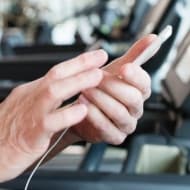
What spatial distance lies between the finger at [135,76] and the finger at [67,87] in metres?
0.04

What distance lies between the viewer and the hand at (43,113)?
595mm

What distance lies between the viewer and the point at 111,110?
665 mm

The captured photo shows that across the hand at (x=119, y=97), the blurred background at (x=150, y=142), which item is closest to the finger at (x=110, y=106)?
the hand at (x=119, y=97)

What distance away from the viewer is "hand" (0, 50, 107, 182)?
0.60m

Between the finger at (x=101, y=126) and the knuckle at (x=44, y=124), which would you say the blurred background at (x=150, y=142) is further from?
the knuckle at (x=44, y=124)

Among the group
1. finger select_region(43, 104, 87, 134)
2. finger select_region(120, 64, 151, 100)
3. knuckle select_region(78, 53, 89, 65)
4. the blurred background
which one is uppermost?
knuckle select_region(78, 53, 89, 65)

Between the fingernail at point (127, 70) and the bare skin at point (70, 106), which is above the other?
the fingernail at point (127, 70)

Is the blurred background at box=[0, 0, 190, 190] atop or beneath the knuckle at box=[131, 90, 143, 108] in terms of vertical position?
beneath

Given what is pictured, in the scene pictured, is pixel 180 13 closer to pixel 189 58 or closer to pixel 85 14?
pixel 189 58

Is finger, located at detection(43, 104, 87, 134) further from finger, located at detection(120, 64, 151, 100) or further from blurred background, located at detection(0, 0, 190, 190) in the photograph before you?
blurred background, located at detection(0, 0, 190, 190)

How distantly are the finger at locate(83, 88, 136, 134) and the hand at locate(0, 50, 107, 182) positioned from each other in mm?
30

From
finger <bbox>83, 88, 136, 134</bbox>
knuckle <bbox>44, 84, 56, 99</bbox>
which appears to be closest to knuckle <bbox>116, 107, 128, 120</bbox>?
finger <bbox>83, 88, 136, 134</bbox>

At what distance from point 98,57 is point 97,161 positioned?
19.5 inches

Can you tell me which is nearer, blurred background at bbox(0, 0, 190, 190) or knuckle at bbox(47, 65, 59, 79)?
knuckle at bbox(47, 65, 59, 79)
